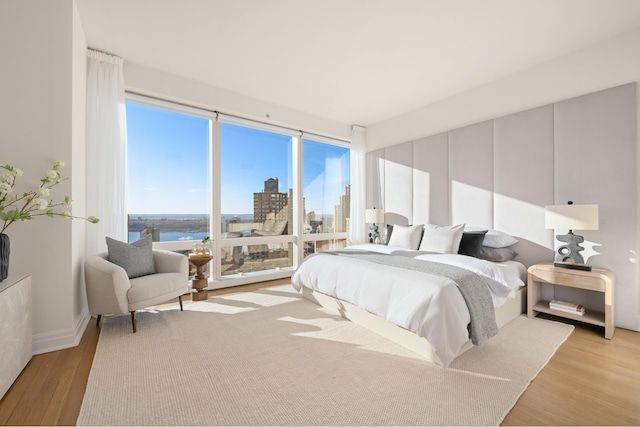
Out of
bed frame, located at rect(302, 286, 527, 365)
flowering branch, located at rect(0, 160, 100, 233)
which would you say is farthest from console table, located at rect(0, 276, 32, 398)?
bed frame, located at rect(302, 286, 527, 365)

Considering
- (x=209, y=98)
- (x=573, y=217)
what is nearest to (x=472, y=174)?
(x=573, y=217)

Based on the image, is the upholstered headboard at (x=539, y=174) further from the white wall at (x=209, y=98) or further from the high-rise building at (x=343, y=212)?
the white wall at (x=209, y=98)

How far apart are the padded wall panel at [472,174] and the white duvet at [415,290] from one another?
864 millimetres

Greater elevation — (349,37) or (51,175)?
(349,37)

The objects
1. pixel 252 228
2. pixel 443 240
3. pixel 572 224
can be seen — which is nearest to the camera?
pixel 572 224

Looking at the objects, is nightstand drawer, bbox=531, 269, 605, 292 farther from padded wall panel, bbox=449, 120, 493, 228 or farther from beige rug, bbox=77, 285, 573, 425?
padded wall panel, bbox=449, 120, 493, 228

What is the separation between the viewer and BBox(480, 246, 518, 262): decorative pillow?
133 inches

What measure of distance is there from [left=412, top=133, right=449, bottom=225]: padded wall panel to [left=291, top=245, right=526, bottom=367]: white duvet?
1353 millimetres

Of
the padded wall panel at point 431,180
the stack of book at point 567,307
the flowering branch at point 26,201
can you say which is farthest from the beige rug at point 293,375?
the padded wall panel at point 431,180

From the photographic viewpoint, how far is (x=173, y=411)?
1.63 metres

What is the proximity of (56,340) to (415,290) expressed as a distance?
9.68ft

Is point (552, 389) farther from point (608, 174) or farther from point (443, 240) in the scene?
point (608, 174)

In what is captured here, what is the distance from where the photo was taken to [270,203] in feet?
16.3

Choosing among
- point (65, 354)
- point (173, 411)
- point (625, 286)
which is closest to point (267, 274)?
point (65, 354)
